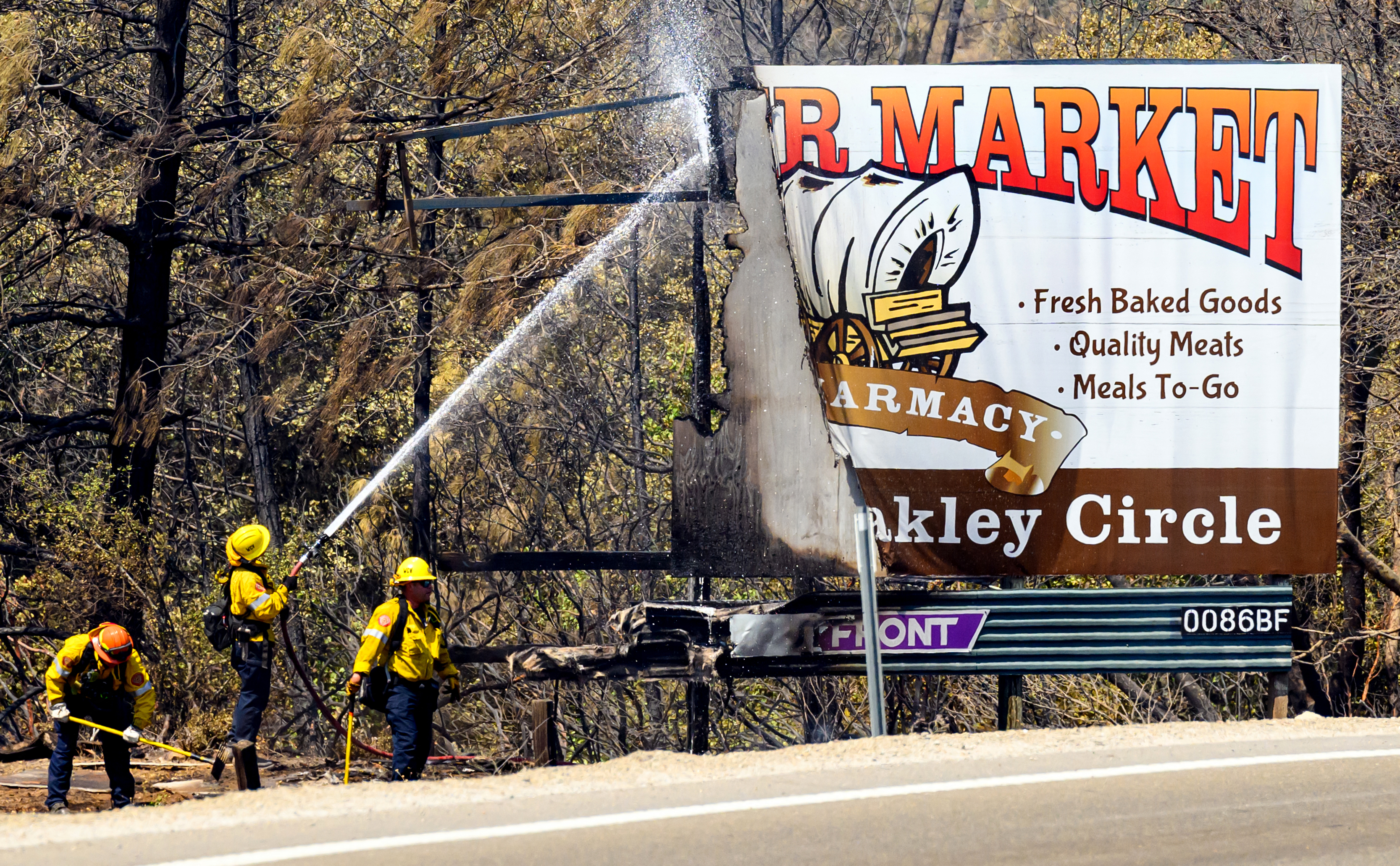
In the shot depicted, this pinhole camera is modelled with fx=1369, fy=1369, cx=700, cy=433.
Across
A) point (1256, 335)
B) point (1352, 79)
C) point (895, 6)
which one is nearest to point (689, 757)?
point (1256, 335)

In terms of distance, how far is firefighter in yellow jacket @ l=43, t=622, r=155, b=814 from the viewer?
8.20m

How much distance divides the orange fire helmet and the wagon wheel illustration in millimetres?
4783

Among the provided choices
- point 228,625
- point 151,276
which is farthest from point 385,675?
point 151,276

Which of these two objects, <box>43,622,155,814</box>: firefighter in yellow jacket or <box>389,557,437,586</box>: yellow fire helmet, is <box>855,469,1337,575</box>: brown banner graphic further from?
<box>43,622,155,814</box>: firefighter in yellow jacket

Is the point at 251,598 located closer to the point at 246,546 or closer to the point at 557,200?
the point at 246,546

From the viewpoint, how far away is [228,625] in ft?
28.2

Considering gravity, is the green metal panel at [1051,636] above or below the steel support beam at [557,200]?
below

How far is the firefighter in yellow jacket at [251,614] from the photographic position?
336 inches

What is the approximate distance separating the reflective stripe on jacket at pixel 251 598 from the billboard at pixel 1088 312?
389cm

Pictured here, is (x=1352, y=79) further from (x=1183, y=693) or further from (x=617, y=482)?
(x=617, y=482)

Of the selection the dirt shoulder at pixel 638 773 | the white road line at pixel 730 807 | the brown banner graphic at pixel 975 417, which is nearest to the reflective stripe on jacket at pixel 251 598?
the dirt shoulder at pixel 638 773

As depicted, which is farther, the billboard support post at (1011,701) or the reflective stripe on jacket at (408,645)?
the billboard support post at (1011,701)

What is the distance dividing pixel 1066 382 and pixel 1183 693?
7026mm

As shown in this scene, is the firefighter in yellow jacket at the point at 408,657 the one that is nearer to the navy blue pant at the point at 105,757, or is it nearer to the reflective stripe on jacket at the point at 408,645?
the reflective stripe on jacket at the point at 408,645
